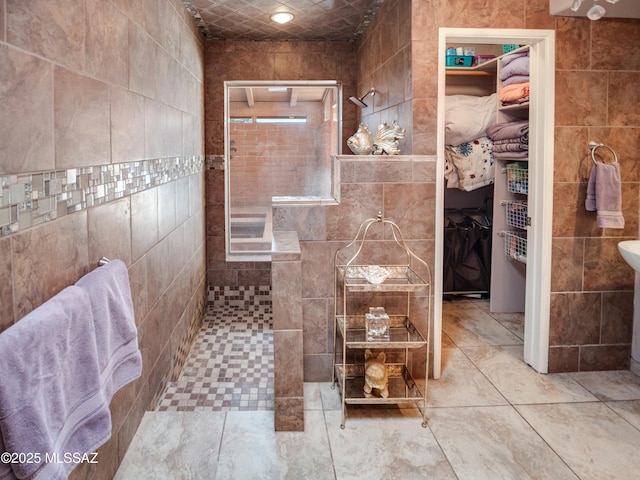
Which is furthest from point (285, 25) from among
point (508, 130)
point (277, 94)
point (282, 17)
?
A: point (508, 130)

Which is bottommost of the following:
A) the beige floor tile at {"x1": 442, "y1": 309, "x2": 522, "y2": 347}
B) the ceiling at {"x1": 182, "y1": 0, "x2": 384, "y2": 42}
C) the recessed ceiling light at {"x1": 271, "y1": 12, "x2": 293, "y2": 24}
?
the beige floor tile at {"x1": 442, "y1": 309, "x2": 522, "y2": 347}

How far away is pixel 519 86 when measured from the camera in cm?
388

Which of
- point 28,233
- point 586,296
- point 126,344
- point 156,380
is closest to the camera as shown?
point 28,233

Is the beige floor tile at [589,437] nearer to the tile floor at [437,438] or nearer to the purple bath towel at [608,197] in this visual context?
the tile floor at [437,438]

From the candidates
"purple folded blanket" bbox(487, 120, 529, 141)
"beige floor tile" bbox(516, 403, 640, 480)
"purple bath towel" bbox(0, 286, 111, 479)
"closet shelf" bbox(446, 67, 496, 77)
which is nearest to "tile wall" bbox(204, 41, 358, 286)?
"closet shelf" bbox(446, 67, 496, 77)

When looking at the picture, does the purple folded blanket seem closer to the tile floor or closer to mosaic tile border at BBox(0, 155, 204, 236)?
the tile floor

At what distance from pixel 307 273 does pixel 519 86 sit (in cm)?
219

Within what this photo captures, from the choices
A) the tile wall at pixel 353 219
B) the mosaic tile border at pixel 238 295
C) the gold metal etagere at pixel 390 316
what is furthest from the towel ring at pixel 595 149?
the mosaic tile border at pixel 238 295

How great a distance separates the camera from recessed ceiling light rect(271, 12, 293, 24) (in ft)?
12.5

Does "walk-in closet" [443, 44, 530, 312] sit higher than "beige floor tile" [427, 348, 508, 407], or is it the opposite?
"walk-in closet" [443, 44, 530, 312]

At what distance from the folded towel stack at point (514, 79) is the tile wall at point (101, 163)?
2356mm

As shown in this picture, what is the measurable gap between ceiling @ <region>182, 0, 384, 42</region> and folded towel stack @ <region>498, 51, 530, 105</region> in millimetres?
1088

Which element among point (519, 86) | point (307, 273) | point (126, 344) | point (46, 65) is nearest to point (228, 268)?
point (307, 273)

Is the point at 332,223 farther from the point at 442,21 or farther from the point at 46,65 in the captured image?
the point at 46,65
